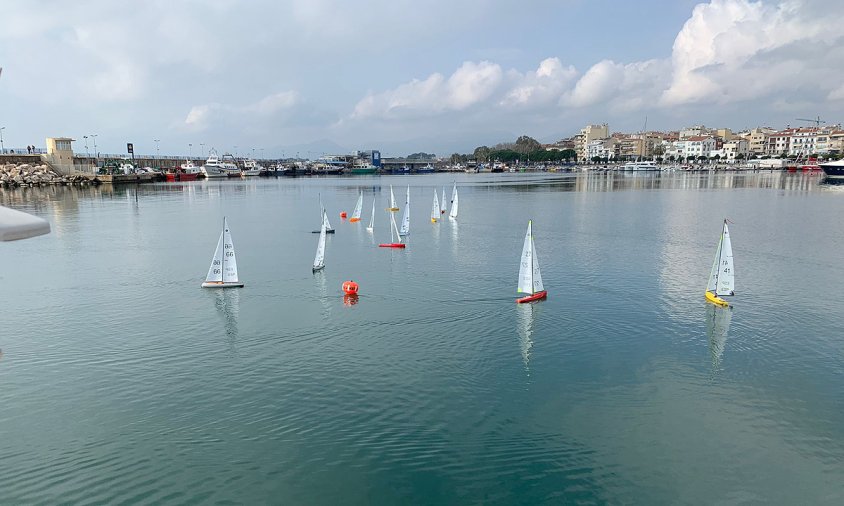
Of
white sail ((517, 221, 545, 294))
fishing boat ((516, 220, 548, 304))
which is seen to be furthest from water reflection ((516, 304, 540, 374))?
white sail ((517, 221, 545, 294))

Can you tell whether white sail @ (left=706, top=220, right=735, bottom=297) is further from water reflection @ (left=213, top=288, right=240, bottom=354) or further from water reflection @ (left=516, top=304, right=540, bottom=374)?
water reflection @ (left=213, top=288, right=240, bottom=354)

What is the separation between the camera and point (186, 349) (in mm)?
27172

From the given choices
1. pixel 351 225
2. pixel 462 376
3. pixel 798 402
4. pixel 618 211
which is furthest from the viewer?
pixel 618 211

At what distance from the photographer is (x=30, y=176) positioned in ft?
490

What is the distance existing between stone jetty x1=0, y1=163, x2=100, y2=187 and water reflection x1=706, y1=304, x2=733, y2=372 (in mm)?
172469

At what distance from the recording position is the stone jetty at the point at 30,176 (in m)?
146

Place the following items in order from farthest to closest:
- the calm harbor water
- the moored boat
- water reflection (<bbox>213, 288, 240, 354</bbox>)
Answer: the moored boat
water reflection (<bbox>213, 288, 240, 354</bbox>)
the calm harbor water

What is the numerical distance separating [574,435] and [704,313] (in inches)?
707

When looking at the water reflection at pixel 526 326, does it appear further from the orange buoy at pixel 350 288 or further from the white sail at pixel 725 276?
the white sail at pixel 725 276

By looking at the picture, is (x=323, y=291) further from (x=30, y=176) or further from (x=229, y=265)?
(x=30, y=176)

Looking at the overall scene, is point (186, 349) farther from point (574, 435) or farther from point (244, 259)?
point (244, 259)

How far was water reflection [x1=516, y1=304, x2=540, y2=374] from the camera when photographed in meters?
26.5

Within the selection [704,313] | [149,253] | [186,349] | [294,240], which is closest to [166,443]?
[186,349]

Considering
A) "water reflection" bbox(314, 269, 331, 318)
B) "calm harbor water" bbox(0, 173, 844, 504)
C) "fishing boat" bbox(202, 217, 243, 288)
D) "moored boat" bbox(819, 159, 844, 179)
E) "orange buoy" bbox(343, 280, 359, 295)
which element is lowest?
"calm harbor water" bbox(0, 173, 844, 504)
